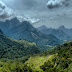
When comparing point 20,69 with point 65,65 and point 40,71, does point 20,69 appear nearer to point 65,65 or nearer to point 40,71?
point 40,71

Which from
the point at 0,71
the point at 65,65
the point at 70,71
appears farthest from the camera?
the point at 0,71

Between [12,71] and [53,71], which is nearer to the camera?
[53,71]

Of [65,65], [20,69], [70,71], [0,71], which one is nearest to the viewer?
[70,71]

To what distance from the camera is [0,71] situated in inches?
5748

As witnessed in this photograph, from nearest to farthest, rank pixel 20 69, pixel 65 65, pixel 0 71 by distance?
pixel 65 65 → pixel 0 71 → pixel 20 69

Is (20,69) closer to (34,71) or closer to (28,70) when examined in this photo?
(28,70)

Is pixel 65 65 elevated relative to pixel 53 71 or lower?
elevated

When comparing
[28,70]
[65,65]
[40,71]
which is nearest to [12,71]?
[28,70]

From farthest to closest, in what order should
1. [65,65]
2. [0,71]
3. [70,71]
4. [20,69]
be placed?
[20,69]
[0,71]
[65,65]
[70,71]

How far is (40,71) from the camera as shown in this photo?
483 ft

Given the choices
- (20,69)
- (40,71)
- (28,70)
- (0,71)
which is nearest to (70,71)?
(40,71)

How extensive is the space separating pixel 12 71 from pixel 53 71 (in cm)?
6722

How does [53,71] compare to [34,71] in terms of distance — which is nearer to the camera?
[53,71]

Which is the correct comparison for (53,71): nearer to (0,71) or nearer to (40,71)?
(40,71)
